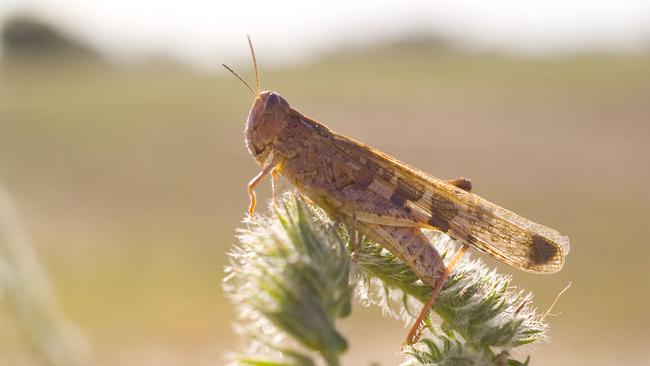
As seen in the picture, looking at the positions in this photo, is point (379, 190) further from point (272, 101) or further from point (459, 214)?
point (272, 101)

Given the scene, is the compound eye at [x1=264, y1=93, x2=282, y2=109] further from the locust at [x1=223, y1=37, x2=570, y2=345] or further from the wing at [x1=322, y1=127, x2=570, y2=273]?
the wing at [x1=322, y1=127, x2=570, y2=273]

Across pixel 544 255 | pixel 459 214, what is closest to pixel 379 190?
pixel 459 214

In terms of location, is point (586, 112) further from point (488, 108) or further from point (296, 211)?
point (296, 211)

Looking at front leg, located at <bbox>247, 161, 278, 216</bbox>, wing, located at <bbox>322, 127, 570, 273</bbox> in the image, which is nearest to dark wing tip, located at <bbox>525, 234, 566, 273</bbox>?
wing, located at <bbox>322, 127, 570, 273</bbox>

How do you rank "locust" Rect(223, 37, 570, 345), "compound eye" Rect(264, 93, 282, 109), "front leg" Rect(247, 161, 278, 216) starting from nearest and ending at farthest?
1. "locust" Rect(223, 37, 570, 345)
2. "front leg" Rect(247, 161, 278, 216)
3. "compound eye" Rect(264, 93, 282, 109)

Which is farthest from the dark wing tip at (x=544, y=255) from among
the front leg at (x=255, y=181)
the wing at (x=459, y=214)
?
the front leg at (x=255, y=181)

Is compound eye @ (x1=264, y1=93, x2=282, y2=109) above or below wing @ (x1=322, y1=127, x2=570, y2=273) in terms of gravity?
above

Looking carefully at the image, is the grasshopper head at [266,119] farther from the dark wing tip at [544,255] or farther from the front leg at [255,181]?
the dark wing tip at [544,255]
